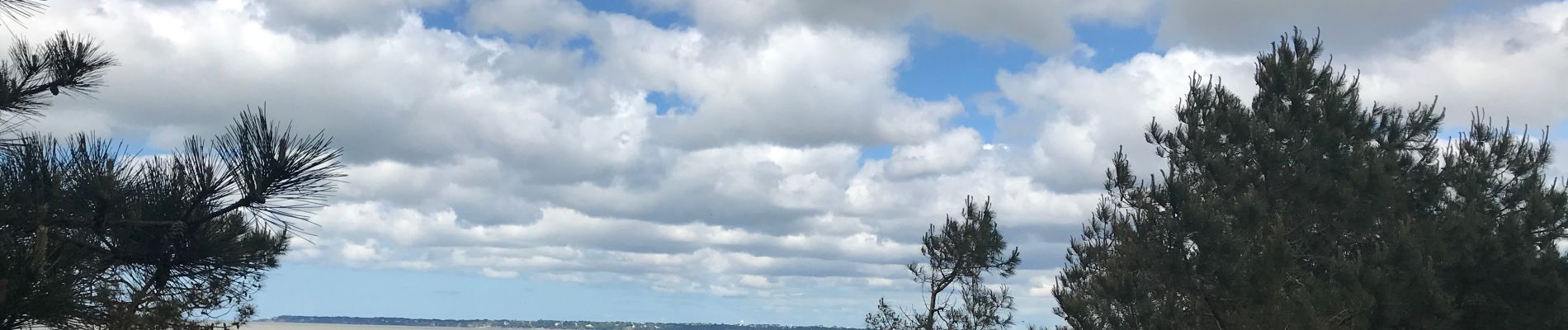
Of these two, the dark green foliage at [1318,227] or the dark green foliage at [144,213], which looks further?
the dark green foliage at [1318,227]

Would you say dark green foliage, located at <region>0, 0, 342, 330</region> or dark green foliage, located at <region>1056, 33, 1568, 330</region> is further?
dark green foliage, located at <region>1056, 33, 1568, 330</region>

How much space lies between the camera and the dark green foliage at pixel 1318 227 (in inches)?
704

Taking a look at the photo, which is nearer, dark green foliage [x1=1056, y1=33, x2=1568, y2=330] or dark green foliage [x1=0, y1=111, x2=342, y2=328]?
dark green foliage [x1=0, y1=111, x2=342, y2=328]

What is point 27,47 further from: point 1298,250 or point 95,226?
point 1298,250

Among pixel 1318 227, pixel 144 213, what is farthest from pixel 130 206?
pixel 1318 227

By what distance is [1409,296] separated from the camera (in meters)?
17.8

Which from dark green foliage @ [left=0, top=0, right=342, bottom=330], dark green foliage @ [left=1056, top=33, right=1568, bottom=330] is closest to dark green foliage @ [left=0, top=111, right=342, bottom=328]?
dark green foliage @ [left=0, top=0, right=342, bottom=330]

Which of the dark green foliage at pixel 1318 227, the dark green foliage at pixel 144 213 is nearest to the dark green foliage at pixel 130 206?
the dark green foliage at pixel 144 213

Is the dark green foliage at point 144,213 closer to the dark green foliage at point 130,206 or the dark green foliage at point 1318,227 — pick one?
the dark green foliage at point 130,206

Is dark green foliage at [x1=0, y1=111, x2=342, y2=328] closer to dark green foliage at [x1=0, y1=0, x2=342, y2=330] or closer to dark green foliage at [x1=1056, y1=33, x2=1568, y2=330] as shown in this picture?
dark green foliage at [x1=0, y1=0, x2=342, y2=330]

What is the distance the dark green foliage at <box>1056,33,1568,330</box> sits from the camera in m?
17.9

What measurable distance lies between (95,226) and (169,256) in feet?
2.67

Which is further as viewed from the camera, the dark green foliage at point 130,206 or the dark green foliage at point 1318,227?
the dark green foliage at point 1318,227

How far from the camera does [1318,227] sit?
70.4ft
